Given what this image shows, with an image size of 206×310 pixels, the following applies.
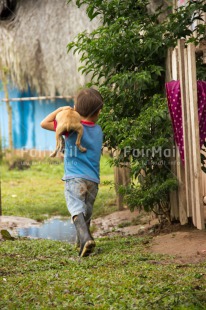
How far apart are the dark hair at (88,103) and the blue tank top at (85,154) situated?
4.3 inches

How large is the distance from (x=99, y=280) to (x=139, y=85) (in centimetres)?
287

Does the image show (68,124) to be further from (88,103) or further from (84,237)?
(84,237)

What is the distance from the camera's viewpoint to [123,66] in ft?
25.8

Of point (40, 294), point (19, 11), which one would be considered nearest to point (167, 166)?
point (40, 294)

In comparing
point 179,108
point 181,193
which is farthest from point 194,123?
point 181,193

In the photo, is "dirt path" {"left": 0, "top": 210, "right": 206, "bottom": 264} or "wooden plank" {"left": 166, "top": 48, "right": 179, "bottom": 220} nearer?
"dirt path" {"left": 0, "top": 210, "right": 206, "bottom": 264}

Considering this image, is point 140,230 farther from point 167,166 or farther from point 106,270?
point 106,270

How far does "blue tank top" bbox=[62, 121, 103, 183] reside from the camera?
6.75m

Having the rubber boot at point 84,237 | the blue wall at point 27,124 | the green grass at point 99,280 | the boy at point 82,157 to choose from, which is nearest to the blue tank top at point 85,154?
the boy at point 82,157

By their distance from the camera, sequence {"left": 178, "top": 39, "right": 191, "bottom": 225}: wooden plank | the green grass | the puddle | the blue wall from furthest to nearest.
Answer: the blue wall < the puddle < {"left": 178, "top": 39, "right": 191, "bottom": 225}: wooden plank < the green grass

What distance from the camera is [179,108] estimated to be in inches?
287

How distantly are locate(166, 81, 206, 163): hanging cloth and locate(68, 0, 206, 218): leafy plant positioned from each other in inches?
4.1

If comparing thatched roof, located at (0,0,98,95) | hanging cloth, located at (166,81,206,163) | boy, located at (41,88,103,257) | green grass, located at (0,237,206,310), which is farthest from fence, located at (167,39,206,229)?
thatched roof, located at (0,0,98,95)

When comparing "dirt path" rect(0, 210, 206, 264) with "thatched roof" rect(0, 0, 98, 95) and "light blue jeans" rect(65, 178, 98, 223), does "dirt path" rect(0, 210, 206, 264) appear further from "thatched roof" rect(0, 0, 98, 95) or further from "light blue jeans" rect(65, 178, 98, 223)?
"thatched roof" rect(0, 0, 98, 95)
